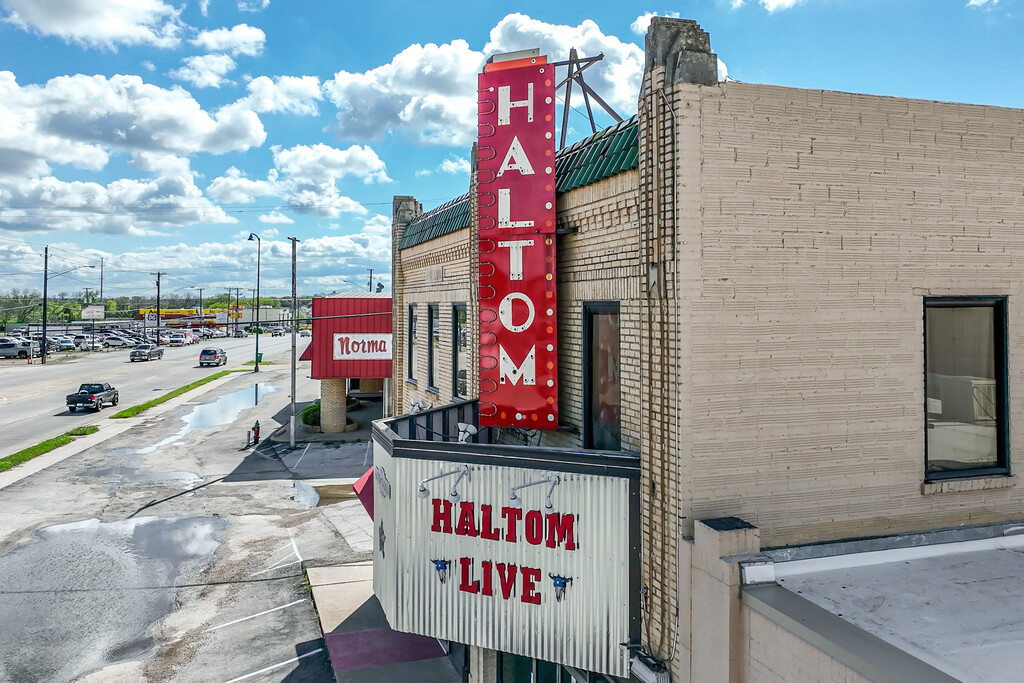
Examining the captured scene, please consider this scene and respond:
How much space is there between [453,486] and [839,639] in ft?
16.3

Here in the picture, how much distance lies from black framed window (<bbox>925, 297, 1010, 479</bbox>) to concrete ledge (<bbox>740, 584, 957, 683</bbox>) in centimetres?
335

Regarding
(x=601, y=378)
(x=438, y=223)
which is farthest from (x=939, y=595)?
(x=438, y=223)

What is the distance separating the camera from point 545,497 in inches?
343

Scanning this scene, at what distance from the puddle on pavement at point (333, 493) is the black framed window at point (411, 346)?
6.35 metres

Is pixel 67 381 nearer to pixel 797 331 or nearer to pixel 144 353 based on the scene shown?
pixel 144 353

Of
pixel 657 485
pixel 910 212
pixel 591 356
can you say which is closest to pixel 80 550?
pixel 591 356

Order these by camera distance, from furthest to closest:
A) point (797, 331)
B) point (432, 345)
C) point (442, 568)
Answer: point (432, 345), point (442, 568), point (797, 331)

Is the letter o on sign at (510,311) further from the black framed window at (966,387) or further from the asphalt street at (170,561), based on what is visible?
the asphalt street at (170,561)

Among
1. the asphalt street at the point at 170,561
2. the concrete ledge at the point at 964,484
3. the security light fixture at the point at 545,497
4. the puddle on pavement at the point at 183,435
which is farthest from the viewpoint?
the puddle on pavement at the point at 183,435

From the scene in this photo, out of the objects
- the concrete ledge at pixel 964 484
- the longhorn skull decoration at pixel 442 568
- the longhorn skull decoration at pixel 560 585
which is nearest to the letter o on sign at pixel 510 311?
the longhorn skull decoration at pixel 442 568

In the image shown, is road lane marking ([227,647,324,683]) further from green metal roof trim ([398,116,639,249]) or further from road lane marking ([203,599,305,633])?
green metal roof trim ([398,116,639,249])

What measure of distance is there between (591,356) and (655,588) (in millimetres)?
3453

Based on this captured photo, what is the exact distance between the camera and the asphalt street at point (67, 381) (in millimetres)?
40250

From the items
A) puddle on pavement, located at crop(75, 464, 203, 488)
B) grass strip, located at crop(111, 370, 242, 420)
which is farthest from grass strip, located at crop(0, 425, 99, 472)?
grass strip, located at crop(111, 370, 242, 420)
